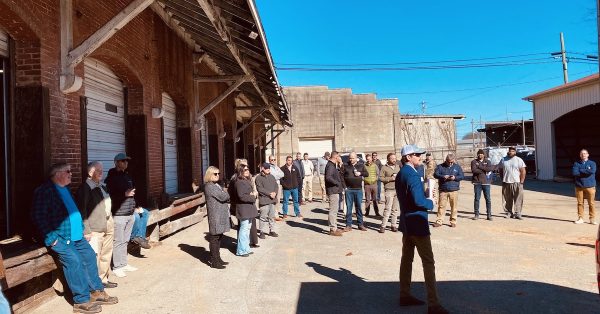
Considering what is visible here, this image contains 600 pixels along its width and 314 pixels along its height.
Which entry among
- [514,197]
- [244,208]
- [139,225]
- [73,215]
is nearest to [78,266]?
[73,215]

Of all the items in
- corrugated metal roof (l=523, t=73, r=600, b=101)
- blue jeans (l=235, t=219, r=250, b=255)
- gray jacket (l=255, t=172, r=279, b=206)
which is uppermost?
corrugated metal roof (l=523, t=73, r=600, b=101)

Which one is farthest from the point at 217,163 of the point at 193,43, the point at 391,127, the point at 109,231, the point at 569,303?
the point at 391,127

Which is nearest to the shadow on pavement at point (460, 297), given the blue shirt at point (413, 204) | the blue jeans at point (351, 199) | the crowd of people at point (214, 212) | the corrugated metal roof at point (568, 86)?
the crowd of people at point (214, 212)

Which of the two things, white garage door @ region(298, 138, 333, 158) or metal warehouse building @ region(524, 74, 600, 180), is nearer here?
metal warehouse building @ region(524, 74, 600, 180)

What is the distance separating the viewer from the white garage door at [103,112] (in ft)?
24.6

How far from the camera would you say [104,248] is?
19.0ft

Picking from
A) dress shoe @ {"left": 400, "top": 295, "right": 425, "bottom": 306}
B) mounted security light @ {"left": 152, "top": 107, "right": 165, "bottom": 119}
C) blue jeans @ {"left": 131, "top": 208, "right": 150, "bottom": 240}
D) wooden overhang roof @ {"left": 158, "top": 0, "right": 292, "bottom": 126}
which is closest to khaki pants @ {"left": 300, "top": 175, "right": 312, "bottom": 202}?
wooden overhang roof @ {"left": 158, "top": 0, "right": 292, "bottom": 126}

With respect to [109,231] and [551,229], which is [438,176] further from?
[109,231]

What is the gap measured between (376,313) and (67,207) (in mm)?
3560

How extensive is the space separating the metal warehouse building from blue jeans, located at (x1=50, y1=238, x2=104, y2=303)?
21.8 meters

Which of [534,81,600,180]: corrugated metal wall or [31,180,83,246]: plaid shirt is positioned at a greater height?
[534,81,600,180]: corrugated metal wall

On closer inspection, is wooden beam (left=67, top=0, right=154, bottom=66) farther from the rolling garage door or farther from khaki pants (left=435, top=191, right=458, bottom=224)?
khaki pants (left=435, top=191, right=458, bottom=224)

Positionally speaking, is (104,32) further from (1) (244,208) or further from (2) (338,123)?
(2) (338,123)

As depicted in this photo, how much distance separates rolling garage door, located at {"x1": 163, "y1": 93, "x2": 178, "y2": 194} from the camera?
11180 mm
